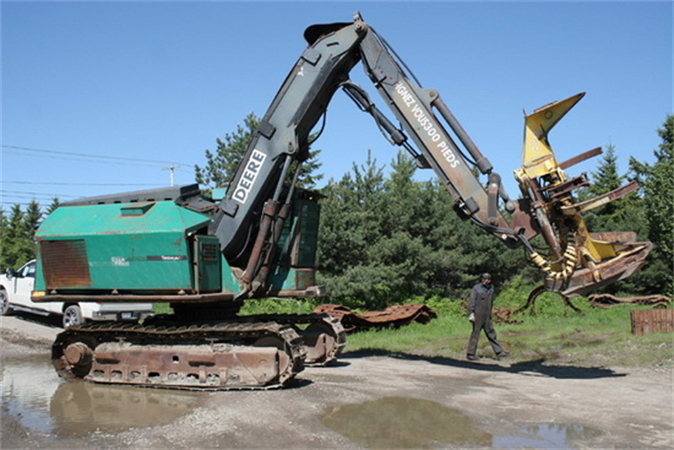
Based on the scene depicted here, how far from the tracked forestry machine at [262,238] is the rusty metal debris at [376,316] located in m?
5.73

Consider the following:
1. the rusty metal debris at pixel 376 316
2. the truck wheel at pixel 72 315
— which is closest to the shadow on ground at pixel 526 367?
the rusty metal debris at pixel 376 316

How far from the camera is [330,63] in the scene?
985 cm

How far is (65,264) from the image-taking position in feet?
Result: 32.7

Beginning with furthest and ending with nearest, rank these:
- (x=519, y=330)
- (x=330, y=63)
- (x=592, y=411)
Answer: (x=519, y=330), (x=330, y=63), (x=592, y=411)

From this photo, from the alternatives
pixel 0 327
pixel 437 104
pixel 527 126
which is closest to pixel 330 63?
pixel 437 104

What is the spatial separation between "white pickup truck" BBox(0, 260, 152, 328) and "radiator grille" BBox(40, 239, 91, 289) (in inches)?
147

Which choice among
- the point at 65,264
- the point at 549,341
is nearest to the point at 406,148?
the point at 65,264

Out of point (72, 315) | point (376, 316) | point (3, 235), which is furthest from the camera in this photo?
point (3, 235)

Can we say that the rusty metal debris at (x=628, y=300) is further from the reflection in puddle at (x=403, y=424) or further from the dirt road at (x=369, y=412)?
the reflection in puddle at (x=403, y=424)

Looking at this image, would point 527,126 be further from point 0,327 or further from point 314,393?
point 0,327

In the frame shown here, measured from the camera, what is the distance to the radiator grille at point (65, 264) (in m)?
9.81

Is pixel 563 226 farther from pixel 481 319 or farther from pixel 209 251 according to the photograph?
pixel 209 251

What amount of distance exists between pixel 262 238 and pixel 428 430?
403 centimetres

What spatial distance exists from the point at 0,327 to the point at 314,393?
459 inches
